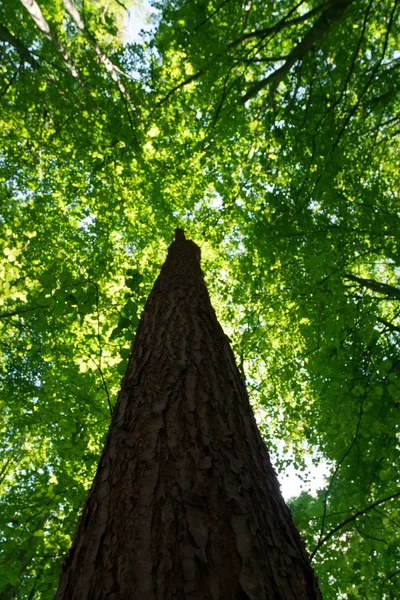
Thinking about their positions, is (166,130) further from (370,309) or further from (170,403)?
(170,403)

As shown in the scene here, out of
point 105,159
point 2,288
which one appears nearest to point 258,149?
point 105,159

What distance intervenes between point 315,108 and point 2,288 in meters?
6.22

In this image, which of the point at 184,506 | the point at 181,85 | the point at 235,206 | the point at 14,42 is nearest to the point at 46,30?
the point at 14,42

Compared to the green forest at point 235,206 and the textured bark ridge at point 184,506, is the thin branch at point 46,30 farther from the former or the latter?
the textured bark ridge at point 184,506

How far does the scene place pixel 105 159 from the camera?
315 inches

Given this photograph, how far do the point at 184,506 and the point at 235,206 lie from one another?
758 centimetres

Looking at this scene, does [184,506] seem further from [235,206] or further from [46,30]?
[46,30]

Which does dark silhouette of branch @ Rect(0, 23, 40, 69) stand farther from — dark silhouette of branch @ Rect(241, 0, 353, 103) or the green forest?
dark silhouette of branch @ Rect(241, 0, 353, 103)

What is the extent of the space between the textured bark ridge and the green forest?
3532 millimetres

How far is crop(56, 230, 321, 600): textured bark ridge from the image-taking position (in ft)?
3.05

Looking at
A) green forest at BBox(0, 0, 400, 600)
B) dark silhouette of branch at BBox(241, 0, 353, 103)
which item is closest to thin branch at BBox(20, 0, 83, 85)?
green forest at BBox(0, 0, 400, 600)

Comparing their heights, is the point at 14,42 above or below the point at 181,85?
below

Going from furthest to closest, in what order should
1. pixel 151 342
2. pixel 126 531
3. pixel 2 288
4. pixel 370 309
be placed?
1. pixel 370 309
2. pixel 2 288
3. pixel 151 342
4. pixel 126 531

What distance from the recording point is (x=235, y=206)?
8055mm
